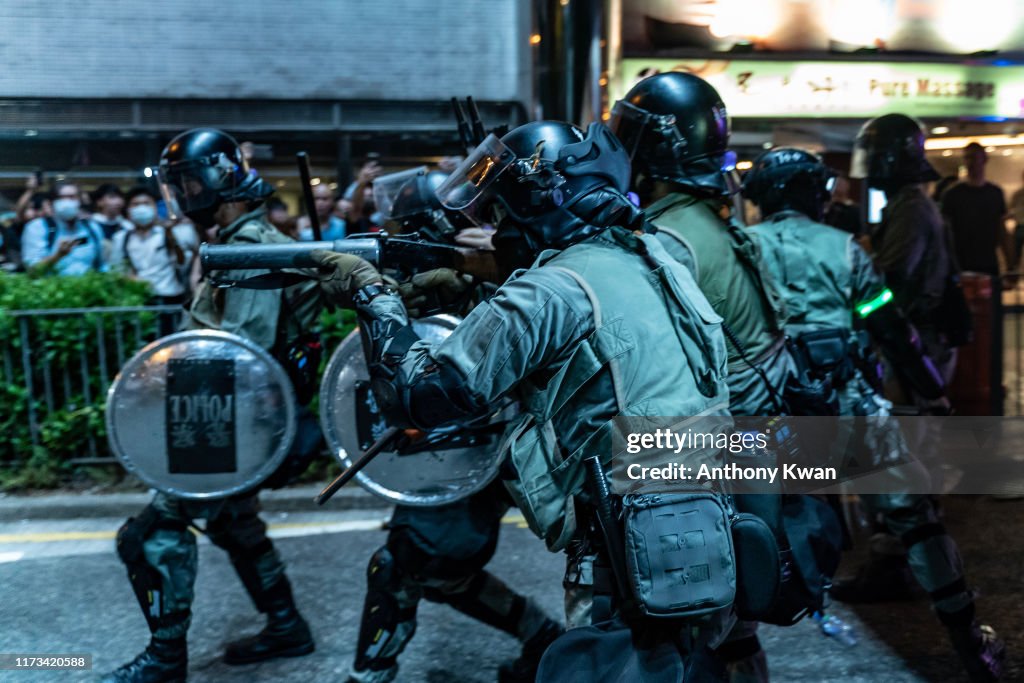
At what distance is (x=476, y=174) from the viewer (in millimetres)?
2201

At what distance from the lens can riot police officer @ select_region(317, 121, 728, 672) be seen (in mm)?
1960

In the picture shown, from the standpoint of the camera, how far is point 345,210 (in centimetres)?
757

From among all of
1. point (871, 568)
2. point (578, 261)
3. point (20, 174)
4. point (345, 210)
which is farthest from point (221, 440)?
point (20, 174)

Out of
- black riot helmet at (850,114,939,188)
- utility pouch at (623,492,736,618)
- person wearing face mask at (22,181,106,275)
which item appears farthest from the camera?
person wearing face mask at (22,181,106,275)

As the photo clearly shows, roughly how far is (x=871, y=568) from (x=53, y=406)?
4.61 metres

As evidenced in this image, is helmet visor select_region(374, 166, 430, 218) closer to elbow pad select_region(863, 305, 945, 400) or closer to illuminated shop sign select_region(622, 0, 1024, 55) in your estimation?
elbow pad select_region(863, 305, 945, 400)

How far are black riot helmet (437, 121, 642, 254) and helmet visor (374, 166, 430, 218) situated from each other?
104 centimetres

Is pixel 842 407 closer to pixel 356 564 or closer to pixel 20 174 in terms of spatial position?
pixel 356 564

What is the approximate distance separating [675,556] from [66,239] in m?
6.37

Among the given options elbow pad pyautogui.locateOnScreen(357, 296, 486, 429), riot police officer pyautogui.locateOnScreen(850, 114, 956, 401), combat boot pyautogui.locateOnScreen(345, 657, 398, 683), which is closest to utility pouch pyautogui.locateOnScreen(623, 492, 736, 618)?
elbow pad pyautogui.locateOnScreen(357, 296, 486, 429)

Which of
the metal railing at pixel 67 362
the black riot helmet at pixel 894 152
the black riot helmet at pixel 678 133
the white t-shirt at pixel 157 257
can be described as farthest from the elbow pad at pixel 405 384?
the white t-shirt at pixel 157 257

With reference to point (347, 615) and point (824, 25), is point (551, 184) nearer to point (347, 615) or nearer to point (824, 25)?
point (347, 615)

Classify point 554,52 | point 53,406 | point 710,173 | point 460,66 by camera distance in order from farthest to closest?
point 460,66 → point 554,52 → point 53,406 → point 710,173

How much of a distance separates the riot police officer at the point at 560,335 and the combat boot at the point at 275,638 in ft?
5.45
